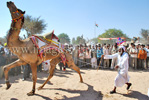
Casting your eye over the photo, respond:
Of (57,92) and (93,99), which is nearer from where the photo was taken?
(93,99)

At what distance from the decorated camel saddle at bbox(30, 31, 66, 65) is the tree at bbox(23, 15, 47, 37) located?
18.0m

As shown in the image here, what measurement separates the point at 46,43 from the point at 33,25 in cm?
1895

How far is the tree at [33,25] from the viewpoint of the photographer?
2148 cm

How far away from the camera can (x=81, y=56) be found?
1009cm

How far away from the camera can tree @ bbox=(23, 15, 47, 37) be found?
2148cm

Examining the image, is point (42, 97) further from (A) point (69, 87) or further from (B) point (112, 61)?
(B) point (112, 61)

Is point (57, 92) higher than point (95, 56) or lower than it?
lower

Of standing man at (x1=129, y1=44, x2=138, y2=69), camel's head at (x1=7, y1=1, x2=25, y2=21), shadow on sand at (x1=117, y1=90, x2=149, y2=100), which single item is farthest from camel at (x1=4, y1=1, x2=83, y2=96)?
standing man at (x1=129, y1=44, x2=138, y2=69)

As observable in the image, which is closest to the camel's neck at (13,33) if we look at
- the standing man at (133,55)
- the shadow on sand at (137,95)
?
the shadow on sand at (137,95)

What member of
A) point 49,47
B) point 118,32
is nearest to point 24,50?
point 49,47

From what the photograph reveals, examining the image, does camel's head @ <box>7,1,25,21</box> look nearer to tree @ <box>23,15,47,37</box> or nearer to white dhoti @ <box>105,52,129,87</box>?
white dhoti @ <box>105,52,129,87</box>

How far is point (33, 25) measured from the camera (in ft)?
71.2

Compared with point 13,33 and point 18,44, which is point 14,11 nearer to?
point 13,33

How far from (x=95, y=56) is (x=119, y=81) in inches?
221
